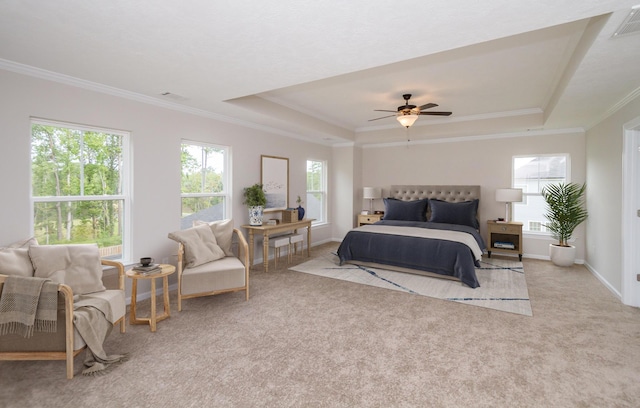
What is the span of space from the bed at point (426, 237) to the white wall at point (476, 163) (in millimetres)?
272

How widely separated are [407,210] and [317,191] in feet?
6.93

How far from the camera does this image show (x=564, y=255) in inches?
207

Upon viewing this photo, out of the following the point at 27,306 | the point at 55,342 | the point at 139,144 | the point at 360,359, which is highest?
the point at 139,144

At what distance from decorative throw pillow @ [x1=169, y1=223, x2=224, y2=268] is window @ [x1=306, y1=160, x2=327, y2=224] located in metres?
3.25

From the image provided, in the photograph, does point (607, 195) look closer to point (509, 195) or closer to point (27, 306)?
point (509, 195)

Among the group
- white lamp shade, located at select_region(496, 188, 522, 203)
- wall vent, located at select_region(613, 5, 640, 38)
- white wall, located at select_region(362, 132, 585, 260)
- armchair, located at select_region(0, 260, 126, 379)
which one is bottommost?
armchair, located at select_region(0, 260, 126, 379)

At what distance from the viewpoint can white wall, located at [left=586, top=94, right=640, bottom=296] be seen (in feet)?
12.6

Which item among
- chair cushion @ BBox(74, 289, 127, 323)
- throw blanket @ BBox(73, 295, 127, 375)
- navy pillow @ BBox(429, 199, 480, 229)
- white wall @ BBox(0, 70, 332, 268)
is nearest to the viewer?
throw blanket @ BBox(73, 295, 127, 375)

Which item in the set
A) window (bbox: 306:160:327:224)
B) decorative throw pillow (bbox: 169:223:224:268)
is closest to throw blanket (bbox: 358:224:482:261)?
window (bbox: 306:160:327:224)

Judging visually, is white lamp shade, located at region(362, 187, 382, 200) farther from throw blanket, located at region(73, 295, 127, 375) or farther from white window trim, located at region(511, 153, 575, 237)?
throw blanket, located at region(73, 295, 127, 375)

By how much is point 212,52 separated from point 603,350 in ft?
13.6

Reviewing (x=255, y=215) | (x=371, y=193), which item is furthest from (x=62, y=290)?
(x=371, y=193)

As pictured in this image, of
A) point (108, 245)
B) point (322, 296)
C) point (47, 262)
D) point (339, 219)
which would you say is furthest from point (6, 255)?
point (339, 219)

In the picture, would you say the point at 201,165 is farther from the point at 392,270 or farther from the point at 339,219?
the point at 339,219
